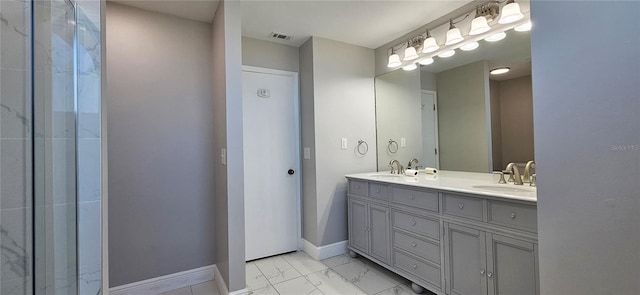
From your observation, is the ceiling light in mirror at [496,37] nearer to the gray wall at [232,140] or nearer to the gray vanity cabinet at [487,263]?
the gray vanity cabinet at [487,263]

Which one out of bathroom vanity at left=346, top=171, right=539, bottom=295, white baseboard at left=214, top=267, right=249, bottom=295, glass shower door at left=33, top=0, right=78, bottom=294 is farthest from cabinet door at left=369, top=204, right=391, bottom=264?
glass shower door at left=33, top=0, right=78, bottom=294

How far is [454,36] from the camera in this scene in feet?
7.06

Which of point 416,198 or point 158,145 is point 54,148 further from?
point 416,198

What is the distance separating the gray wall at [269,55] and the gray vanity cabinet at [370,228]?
161 cm

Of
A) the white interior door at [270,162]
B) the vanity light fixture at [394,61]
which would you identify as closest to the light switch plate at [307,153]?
the white interior door at [270,162]

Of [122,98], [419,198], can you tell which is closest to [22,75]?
[122,98]

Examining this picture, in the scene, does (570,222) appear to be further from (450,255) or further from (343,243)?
(343,243)

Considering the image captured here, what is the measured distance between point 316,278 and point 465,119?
1918mm

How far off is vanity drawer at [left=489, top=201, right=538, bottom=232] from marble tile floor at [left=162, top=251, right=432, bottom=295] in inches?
37.1

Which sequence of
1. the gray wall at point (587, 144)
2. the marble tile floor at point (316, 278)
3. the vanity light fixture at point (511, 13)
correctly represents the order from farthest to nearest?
the marble tile floor at point (316, 278) < the vanity light fixture at point (511, 13) < the gray wall at point (587, 144)

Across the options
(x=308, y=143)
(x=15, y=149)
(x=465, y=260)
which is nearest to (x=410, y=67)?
(x=308, y=143)

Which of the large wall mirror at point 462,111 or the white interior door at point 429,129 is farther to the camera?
the white interior door at point 429,129

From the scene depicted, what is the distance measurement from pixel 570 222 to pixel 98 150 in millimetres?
1915

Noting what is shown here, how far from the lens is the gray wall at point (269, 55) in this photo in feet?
8.75
